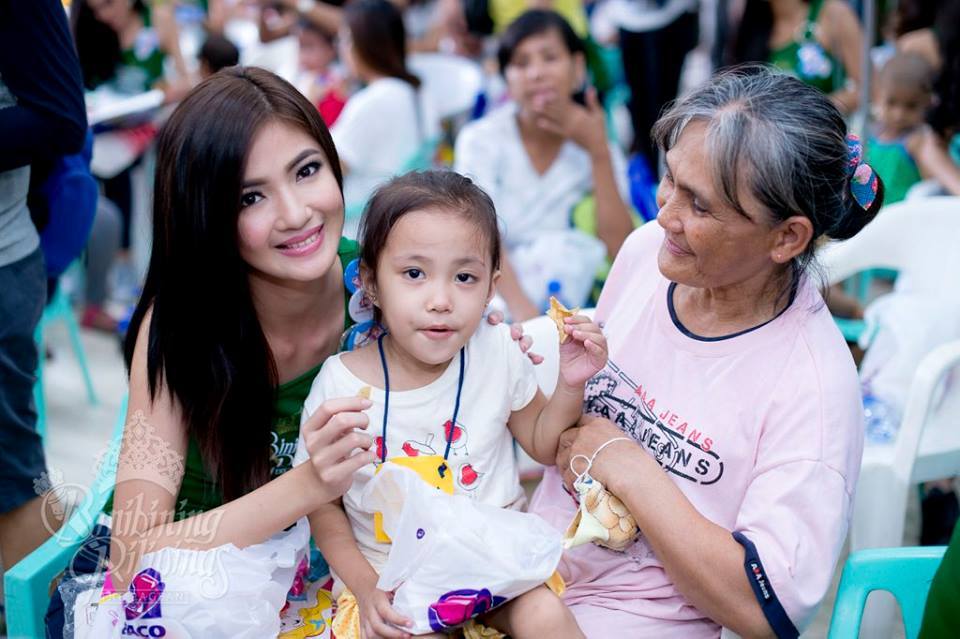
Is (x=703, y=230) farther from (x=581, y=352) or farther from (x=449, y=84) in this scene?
(x=449, y=84)

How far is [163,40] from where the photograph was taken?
20.0 feet

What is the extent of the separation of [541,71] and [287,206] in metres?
1.94

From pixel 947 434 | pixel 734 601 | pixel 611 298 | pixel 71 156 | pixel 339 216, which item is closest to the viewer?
pixel 734 601

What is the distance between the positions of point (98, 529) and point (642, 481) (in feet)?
3.75

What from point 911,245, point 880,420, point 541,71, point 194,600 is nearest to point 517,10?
point 541,71

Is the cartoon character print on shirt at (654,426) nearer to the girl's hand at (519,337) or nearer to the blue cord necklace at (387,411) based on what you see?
the girl's hand at (519,337)

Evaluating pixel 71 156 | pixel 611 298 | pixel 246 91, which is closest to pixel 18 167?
pixel 71 156

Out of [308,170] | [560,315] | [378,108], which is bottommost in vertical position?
[560,315]

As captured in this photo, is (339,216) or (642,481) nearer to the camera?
(642,481)

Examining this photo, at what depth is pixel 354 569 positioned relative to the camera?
1.71m

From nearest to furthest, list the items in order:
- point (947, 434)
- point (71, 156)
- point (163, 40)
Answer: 1. point (71, 156)
2. point (947, 434)
3. point (163, 40)

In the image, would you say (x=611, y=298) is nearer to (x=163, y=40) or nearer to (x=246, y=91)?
(x=246, y=91)

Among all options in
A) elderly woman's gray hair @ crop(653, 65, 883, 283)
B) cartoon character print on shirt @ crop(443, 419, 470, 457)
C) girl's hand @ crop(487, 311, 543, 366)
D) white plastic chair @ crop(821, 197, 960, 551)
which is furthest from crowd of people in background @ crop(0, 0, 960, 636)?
white plastic chair @ crop(821, 197, 960, 551)

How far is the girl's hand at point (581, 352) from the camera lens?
171 centimetres
